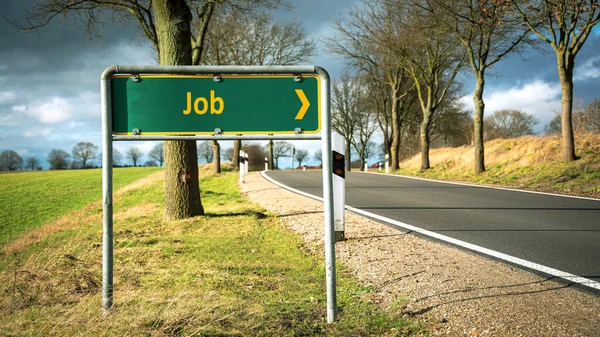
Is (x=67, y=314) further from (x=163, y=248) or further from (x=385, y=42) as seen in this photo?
(x=385, y=42)

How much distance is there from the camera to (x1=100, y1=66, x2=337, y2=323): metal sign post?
329 centimetres

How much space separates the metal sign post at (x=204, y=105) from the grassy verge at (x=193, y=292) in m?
0.42

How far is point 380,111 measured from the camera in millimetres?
38250

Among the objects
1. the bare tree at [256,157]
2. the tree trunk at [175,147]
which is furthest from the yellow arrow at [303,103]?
the bare tree at [256,157]

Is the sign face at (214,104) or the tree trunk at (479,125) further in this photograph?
the tree trunk at (479,125)

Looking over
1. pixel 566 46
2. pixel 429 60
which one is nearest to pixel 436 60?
pixel 429 60

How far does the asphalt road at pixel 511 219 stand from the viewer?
193 inches

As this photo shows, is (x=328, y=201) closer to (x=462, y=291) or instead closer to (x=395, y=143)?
(x=462, y=291)

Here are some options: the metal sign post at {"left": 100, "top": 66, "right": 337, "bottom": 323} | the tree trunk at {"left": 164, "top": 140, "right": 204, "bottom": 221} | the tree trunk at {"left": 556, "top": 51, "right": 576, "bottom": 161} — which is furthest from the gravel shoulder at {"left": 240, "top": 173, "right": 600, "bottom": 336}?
the tree trunk at {"left": 556, "top": 51, "right": 576, "bottom": 161}

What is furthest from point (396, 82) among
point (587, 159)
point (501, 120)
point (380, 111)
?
point (501, 120)

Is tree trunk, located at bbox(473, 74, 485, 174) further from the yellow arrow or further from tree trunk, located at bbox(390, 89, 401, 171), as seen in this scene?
the yellow arrow

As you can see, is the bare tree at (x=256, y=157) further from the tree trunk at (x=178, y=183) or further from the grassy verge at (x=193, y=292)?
the grassy verge at (x=193, y=292)

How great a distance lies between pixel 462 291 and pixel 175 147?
235 inches

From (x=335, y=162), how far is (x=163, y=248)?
2.56 meters
